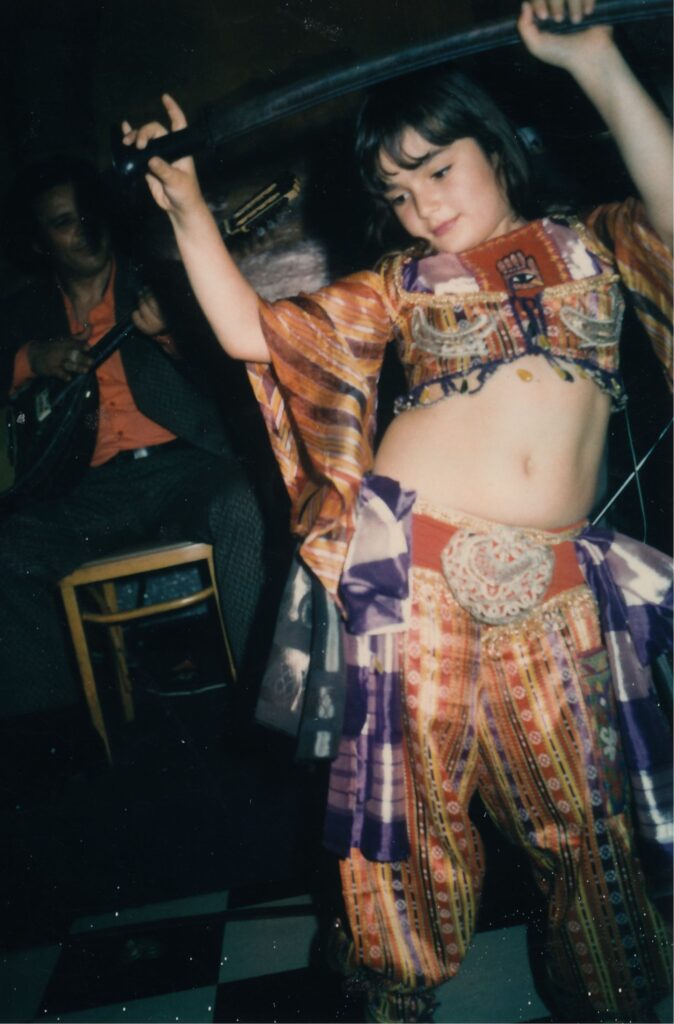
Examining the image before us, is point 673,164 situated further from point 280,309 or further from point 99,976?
point 99,976

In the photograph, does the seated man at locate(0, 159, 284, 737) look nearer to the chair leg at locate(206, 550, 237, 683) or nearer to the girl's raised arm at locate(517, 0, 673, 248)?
the chair leg at locate(206, 550, 237, 683)

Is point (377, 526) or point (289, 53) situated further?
point (289, 53)

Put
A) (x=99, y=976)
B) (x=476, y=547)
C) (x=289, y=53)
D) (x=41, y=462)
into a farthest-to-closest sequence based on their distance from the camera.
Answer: (x=289, y=53) → (x=41, y=462) → (x=99, y=976) → (x=476, y=547)

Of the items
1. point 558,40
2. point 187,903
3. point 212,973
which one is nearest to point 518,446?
point 558,40

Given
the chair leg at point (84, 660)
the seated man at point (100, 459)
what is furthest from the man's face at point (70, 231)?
the chair leg at point (84, 660)

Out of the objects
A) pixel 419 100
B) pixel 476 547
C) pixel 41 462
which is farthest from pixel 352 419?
pixel 41 462

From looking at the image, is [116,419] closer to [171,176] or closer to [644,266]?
[171,176]

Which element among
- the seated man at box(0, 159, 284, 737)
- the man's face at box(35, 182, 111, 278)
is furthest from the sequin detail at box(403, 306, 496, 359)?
the man's face at box(35, 182, 111, 278)

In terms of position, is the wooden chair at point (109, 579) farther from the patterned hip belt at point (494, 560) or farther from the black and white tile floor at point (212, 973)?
the patterned hip belt at point (494, 560)

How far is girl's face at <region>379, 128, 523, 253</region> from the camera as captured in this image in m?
1.11

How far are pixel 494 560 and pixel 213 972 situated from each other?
1148mm

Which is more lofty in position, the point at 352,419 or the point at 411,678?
the point at 352,419

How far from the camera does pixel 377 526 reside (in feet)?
3.51

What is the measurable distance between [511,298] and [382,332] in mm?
232
